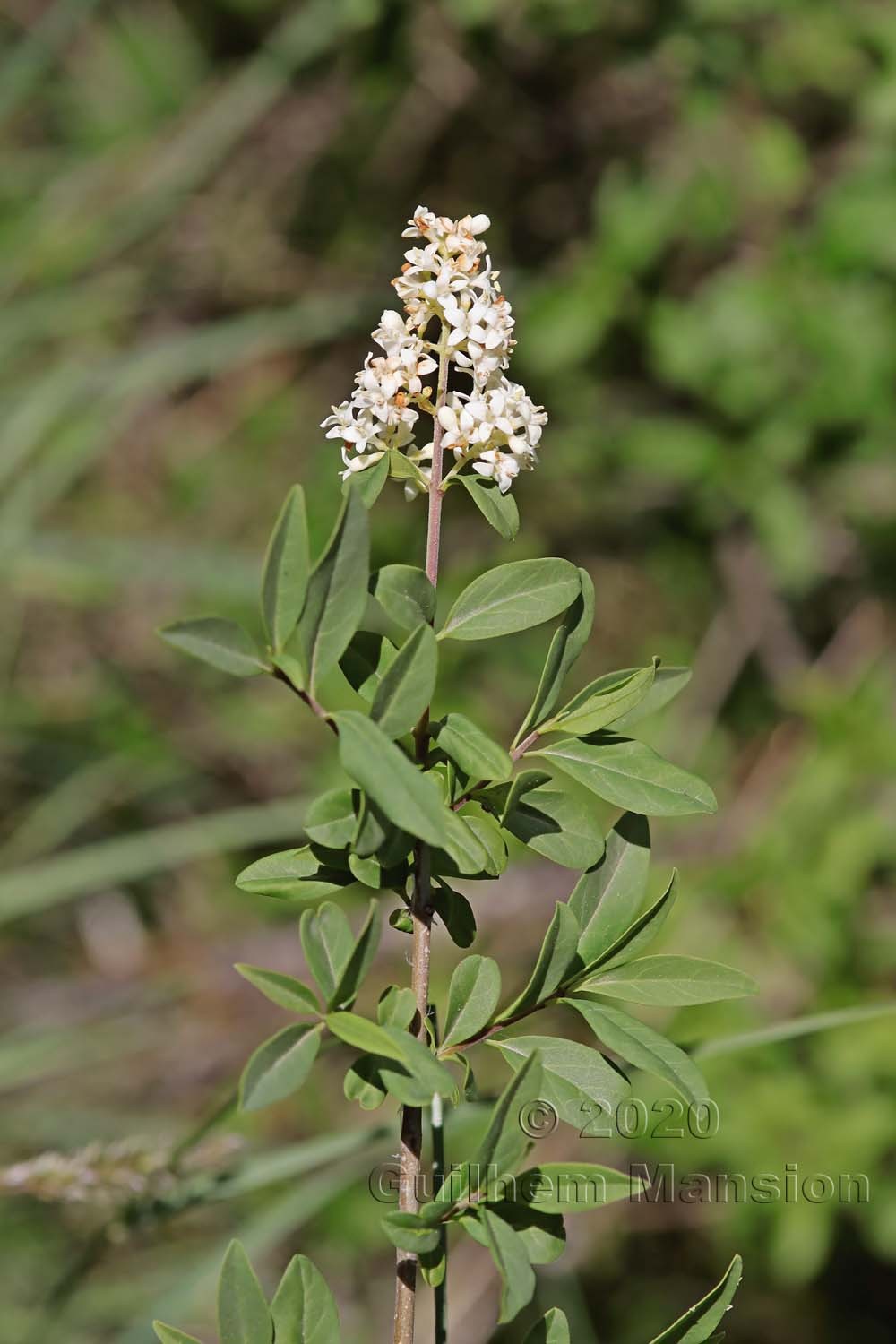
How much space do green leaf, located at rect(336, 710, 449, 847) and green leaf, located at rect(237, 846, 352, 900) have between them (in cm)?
10

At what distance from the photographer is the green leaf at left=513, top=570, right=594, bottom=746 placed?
2.01ft

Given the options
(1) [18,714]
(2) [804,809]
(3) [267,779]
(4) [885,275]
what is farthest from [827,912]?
(1) [18,714]

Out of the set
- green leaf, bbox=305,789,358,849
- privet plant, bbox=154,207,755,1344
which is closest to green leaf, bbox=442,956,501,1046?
privet plant, bbox=154,207,755,1344

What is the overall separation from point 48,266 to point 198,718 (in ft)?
2.97

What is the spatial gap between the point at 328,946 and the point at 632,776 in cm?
18

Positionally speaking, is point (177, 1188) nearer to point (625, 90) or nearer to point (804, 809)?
point (804, 809)

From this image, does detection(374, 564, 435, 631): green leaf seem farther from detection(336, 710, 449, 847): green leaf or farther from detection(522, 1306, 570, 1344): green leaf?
detection(522, 1306, 570, 1344): green leaf

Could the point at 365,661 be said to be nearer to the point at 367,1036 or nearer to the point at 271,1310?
the point at 367,1036

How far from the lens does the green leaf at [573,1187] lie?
1.92 ft

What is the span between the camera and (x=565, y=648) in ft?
2.05

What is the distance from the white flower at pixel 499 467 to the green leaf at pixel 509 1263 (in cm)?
35

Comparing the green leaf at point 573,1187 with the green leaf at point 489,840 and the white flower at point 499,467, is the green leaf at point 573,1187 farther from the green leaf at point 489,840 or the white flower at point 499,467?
→ the white flower at point 499,467

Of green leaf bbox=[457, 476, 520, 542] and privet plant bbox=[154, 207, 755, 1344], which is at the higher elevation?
green leaf bbox=[457, 476, 520, 542]

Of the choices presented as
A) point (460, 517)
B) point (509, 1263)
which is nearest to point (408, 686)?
point (509, 1263)
